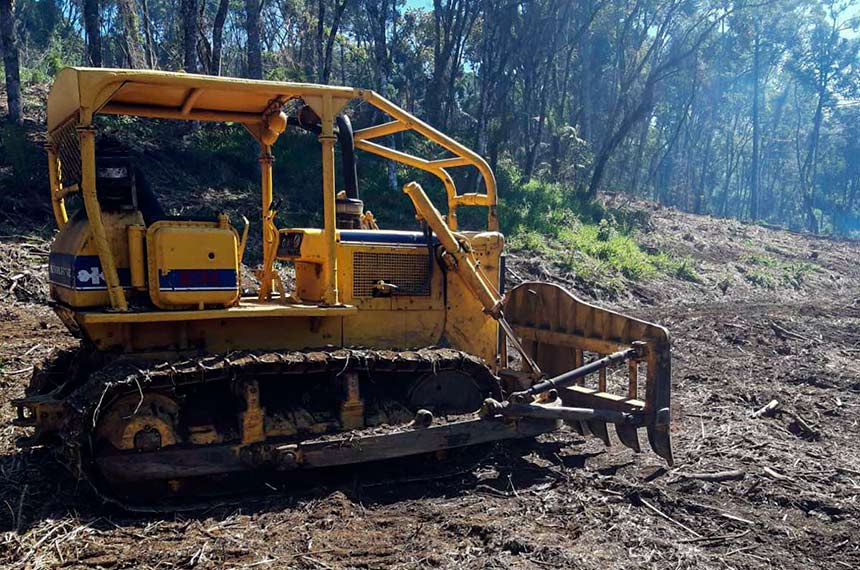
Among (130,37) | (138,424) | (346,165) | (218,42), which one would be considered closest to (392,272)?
(346,165)

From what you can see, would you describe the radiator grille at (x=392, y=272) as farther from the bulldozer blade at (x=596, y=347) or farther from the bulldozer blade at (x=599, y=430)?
the bulldozer blade at (x=599, y=430)

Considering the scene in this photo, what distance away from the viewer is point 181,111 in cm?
644

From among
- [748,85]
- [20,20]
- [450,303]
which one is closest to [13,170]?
[450,303]

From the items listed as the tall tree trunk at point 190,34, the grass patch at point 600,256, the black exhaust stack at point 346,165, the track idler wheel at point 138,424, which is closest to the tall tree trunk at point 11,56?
the tall tree trunk at point 190,34

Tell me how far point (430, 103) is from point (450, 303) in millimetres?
20115

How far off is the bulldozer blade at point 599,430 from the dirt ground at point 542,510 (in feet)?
0.68

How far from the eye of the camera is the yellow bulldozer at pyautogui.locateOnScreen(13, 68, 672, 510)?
516cm

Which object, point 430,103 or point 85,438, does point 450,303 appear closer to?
point 85,438

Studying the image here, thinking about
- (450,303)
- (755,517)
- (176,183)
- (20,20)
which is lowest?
(755,517)

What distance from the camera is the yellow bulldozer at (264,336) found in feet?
16.9

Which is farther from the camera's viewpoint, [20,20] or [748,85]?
[748,85]

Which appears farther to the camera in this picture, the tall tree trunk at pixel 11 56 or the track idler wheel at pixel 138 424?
the tall tree trunk at pixel 11 56

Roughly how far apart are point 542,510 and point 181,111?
4.27 metres

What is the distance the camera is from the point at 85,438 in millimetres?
4922
